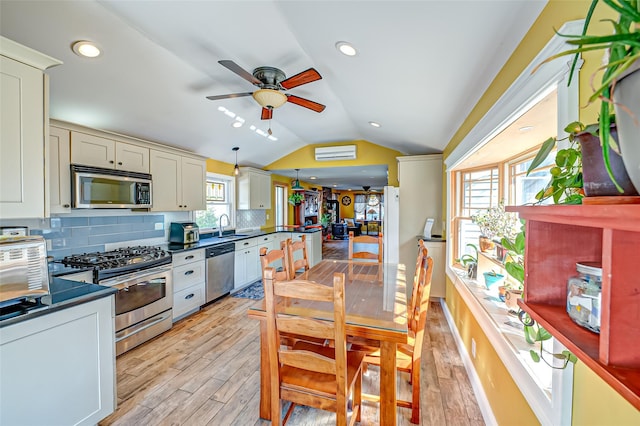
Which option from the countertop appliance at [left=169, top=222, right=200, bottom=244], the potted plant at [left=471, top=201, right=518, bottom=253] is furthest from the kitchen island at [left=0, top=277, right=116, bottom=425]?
the potted plant at [left=471, top=201, right=518, bottom=253]

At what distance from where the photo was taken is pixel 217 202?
5.04 m

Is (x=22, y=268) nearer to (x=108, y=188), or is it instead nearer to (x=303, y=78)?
(x=108, y=188)

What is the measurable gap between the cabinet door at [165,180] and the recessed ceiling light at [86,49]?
4.43 feet

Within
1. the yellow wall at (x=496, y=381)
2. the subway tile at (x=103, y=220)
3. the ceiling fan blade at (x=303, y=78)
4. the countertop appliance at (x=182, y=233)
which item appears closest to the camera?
the yellow wall at (x=496, y=381)

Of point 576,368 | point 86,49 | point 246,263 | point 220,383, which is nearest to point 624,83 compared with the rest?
point 576,368

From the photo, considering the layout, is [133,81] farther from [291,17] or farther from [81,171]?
[291,17]

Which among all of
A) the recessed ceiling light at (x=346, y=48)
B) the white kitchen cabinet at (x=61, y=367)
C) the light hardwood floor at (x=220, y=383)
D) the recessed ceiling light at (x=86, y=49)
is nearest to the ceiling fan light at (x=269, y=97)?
the recessed ceiling light at (x=346, y=48)

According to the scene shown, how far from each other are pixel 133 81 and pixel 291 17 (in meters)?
1.79

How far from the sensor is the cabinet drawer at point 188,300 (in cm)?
338

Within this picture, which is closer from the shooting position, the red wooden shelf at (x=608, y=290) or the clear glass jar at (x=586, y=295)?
the red wooden shelf at (x=608, y=290)

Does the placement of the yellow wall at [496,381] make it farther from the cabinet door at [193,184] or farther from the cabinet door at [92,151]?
the cabinet door at [92,151]

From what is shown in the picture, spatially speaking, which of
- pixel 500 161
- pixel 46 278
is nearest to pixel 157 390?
pixel 46 278

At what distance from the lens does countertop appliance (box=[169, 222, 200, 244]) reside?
12.7 ft

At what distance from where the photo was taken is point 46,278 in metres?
1.58
